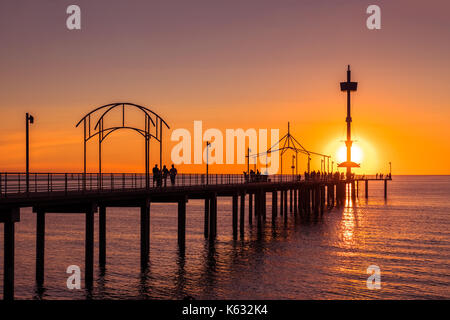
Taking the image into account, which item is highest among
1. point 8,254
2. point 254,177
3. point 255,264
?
point 254,177

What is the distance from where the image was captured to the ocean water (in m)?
24.6

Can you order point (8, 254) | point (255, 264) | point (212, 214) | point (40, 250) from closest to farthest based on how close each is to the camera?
point (8, 254) < point (40, 250) < point (255, 264) < point (212, 214)

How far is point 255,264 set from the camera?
32312 mm

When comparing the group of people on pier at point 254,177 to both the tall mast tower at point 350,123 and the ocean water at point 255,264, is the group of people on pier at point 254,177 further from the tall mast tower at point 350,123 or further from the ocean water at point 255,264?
the tall mast tower at point 350,123

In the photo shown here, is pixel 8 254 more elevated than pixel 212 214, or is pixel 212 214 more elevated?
pixel 8 254

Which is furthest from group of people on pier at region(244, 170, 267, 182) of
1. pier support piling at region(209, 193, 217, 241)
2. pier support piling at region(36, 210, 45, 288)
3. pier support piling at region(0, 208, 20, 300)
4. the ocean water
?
pier support piling at region(0, 208, 20, 300)

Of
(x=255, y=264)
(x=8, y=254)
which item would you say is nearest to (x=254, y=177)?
(x=255, y=264)

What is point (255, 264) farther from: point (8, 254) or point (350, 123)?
point (350, 123)

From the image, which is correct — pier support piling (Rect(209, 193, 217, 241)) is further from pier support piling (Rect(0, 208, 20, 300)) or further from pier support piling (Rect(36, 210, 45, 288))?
pier support piling (Rect(0, 208, 20, 300))

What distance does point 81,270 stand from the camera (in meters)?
29.4
